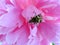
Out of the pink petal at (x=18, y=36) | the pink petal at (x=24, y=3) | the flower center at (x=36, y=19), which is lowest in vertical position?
the pink petal at (x=18, y=36)

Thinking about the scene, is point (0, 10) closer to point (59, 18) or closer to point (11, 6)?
point (11, 6)

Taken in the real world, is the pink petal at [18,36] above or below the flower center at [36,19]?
below

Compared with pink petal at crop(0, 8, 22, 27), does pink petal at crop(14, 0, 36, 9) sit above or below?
above

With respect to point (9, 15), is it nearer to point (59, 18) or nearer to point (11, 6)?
point (11, 6)

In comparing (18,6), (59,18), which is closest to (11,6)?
(18,6)

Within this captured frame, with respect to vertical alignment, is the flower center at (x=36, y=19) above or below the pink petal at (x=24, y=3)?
below

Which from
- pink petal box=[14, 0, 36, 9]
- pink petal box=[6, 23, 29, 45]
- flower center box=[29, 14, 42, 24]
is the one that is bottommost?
pink petal box=[6, 23, 29, 45]

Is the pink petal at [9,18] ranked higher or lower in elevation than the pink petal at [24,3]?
lower

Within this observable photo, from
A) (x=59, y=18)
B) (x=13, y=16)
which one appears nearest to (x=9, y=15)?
(x=13, y=16)
